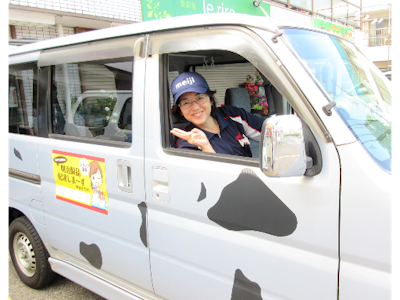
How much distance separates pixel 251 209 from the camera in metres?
1.54

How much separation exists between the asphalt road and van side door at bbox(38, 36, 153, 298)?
49 cm

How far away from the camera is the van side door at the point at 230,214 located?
1.36m

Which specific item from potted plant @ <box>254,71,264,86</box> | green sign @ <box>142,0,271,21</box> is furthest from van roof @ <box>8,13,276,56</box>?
green sign @ <box>142,0,271,21</box>

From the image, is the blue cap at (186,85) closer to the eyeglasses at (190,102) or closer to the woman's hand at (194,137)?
the eyeglasses at (190,102)

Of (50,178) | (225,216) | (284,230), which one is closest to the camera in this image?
(284,230)

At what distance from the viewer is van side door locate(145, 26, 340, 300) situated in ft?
4.47

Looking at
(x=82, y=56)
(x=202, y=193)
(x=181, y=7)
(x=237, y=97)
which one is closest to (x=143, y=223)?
(x=202, y=193)

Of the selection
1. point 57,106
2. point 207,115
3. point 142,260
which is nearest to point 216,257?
point 142,260

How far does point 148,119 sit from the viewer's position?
1897 mm

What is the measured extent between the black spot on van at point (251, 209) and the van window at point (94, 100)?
2.60 feet

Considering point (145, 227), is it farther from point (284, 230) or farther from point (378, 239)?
point (378, 239)

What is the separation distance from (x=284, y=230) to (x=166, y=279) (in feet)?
2.78

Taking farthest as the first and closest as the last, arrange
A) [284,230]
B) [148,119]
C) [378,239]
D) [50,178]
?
[50,178] < [148,119] < [284,230] < [378,239]

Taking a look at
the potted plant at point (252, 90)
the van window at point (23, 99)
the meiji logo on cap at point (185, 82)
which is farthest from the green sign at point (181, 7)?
the meiji logo on cap at point (185, 82)
